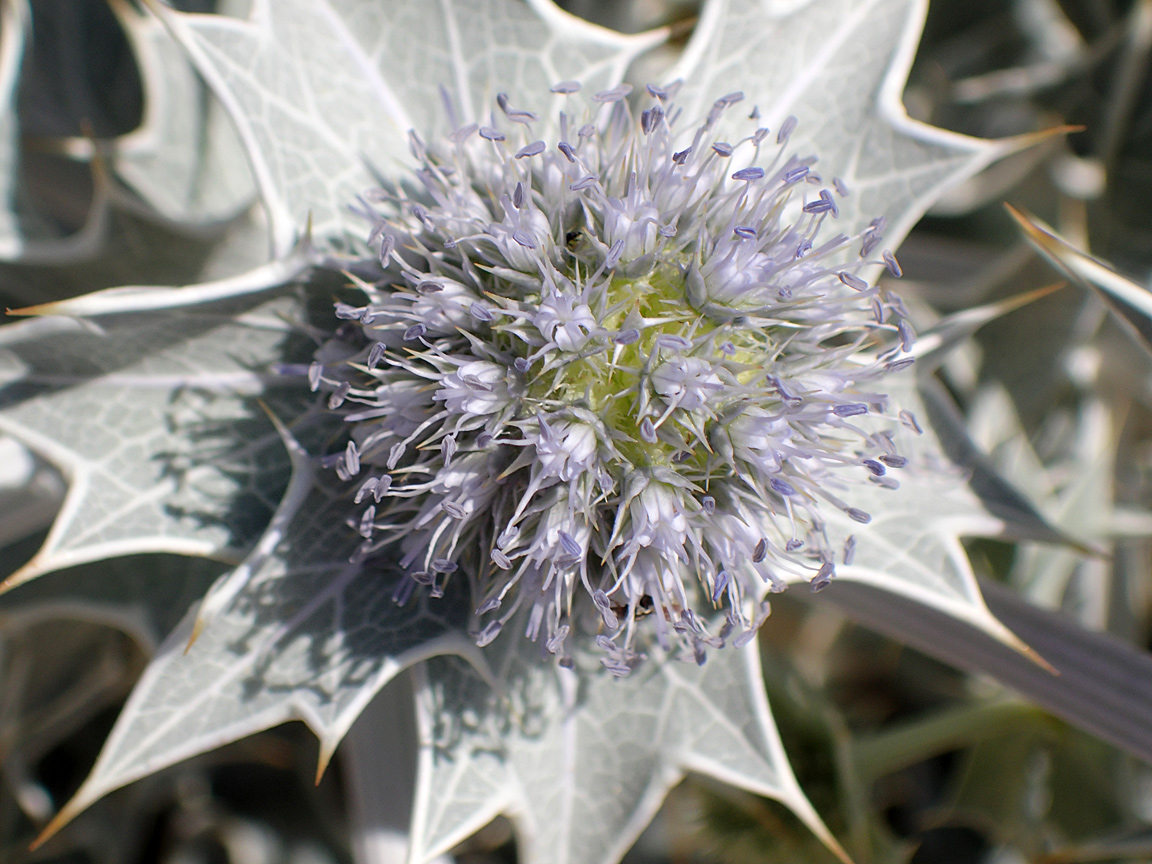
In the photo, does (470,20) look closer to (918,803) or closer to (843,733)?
(843,733)

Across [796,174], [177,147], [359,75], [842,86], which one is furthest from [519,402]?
[177,147]

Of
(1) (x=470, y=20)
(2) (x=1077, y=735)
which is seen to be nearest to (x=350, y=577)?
(1) (x=470, y=20)

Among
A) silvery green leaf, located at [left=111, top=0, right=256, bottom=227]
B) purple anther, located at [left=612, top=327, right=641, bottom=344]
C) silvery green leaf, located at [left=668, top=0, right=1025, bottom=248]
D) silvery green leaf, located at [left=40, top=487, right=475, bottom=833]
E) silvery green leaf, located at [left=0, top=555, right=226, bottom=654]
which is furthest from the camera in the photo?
silvery green leaf, located at [left=111, top=0, right=256, bottom=227]

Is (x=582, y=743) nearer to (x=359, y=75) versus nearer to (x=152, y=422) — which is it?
(x=152, y=422)

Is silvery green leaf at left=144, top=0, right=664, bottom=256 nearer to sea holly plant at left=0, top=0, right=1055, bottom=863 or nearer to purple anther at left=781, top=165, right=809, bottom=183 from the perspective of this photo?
sea holly plant at left=0, top=0, right=1055, bottom=863

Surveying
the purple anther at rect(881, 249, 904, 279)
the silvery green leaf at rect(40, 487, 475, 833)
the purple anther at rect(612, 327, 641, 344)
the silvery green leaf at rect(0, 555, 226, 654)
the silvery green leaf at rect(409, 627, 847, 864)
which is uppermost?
the purple anther at rect(881, 249, 904, 279)

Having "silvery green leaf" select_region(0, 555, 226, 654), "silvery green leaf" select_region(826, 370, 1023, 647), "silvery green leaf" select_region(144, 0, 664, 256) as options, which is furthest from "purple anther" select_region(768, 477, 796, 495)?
"silvery green leaf" select_region(0, 555, 226, 654)
